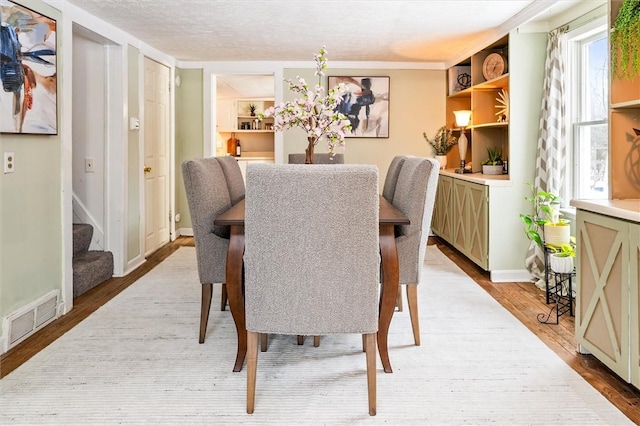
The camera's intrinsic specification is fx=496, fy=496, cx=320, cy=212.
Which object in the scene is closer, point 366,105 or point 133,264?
point 133,264

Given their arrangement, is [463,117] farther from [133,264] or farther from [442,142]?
[133,264]

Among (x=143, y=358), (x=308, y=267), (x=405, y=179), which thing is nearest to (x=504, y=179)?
(x=405, y=179)

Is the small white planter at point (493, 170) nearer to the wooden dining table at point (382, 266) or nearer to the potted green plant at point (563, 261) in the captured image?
the potted green plant at point (563, 261)

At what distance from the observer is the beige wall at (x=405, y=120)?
6.47m

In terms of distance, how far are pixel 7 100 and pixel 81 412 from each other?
1798 millimetres

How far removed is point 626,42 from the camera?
2484 millimetres

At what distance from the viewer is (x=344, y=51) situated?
5.64m

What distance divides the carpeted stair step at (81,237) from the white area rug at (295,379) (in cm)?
101

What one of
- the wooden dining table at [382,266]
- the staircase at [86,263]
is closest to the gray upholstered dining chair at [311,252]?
the wooden dining table at [382,266]

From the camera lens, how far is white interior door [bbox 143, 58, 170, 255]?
535cm

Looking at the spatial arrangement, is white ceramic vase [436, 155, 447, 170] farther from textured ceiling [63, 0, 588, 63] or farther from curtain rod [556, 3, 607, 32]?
Result: curtain rod [556, 3, 607, 32]

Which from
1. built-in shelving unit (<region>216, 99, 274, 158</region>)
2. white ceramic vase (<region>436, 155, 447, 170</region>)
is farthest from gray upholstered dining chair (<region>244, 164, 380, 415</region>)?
built-in shelving unit (<region>216, 99, 274, 158</region>)

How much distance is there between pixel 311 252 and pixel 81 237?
119 inches

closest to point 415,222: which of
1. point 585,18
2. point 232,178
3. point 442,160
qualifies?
point 232,178
